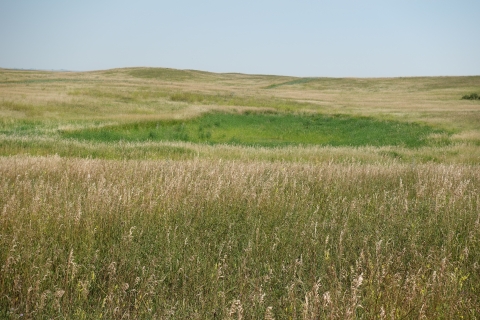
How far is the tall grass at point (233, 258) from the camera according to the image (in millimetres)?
3605

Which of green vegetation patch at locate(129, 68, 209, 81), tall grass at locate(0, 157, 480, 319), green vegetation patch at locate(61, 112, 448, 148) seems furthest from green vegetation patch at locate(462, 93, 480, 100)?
tall grass at locate(0, 157, 480, 319)

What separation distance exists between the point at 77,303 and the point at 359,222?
3.79m

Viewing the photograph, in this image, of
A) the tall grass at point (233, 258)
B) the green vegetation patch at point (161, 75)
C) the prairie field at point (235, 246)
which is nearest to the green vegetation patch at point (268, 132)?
the prairie field at point (235, 246)

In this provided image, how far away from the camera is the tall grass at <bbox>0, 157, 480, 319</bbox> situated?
3.61 metres

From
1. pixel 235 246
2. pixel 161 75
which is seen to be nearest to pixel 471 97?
pixel 161 75

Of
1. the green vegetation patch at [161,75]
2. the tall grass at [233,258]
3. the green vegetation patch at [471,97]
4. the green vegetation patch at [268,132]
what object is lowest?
the green vegetation patch at [268,132]

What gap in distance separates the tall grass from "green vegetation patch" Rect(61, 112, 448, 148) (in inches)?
640

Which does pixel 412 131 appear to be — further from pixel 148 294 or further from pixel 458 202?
pixel 148 294

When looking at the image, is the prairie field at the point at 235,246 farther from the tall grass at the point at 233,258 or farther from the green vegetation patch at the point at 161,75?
the green vegetation patch at the point at 161,75

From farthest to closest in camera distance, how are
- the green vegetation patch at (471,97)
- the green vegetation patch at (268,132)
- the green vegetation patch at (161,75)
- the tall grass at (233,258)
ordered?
the green vegetation patch at (161,75), the green vegetation patch at (471,97), the green vegetation patch at (268,132), the tall grass at (233,258)

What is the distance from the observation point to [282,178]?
8.73m

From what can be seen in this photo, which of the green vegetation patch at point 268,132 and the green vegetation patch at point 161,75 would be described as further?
the green vegetation patch at point 161,75

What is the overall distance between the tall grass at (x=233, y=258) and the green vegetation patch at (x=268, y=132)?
53.4ft

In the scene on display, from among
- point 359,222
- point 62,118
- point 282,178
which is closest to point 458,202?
point 359,222
